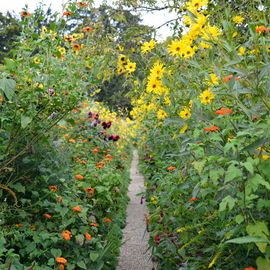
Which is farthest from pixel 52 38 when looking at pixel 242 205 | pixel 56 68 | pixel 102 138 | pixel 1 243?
pixel 102 138

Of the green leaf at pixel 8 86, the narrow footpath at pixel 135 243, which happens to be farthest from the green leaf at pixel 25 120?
the narrow footpath at pixel 135 243

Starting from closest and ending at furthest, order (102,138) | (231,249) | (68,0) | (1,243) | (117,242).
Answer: (231,249) < (1,243) < (68,0) < (117,242) < (102,138)

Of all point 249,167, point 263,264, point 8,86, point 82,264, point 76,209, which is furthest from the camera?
point 76,209

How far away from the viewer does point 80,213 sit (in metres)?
3.20

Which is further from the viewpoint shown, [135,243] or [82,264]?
[135,243]

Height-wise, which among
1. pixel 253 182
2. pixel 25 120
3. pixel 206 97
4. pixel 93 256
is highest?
pixel 25 120

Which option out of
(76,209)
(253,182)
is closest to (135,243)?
(76,209)

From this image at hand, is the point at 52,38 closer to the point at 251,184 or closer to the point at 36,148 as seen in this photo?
the point at 36,148

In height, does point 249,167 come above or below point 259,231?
above

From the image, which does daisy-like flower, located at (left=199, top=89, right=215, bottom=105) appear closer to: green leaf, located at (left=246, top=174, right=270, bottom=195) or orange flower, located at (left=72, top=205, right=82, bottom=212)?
green leaf, located at (left=246, top=174, right=270, bottom=195)

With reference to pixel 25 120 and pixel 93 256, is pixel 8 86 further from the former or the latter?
pixel 93 256

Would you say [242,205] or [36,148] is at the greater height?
[36,148]

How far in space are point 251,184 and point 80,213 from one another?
1861 millimetres

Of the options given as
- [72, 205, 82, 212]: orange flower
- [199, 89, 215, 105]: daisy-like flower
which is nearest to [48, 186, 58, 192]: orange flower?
[72, 205, 82, 212]: orange flower
